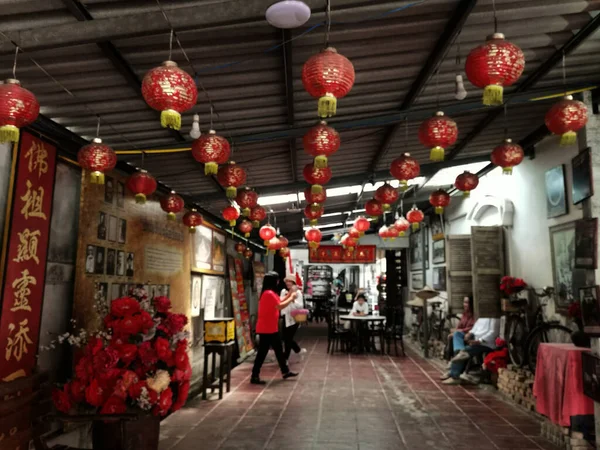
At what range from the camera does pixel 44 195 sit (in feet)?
11.8

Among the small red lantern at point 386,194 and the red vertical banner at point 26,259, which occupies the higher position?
the small red lantern at point 386,194

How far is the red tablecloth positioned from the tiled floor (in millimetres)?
331

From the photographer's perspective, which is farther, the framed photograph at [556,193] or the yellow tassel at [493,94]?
the framed photograph at [556,193]

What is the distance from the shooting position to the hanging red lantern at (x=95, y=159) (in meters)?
3.73

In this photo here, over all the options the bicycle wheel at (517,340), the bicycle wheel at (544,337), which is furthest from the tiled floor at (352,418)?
the bicycle wheel at (544,337)

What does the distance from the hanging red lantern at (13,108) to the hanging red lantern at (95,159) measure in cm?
101

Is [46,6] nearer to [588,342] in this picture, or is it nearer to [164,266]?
[164,266]

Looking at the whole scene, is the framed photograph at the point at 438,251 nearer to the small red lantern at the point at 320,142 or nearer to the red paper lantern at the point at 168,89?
the small red lantern at the point at 320,142

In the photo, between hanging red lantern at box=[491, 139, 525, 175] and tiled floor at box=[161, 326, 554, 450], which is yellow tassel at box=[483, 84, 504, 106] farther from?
tiled floor at box=[161, 326, 554, 450]

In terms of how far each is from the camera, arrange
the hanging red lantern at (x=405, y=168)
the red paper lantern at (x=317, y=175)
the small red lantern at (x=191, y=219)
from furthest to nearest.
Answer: the small red lantern at (x=191, y=219) → the hanging red lantern at (x=405, y=168) → the red paper lantern at (x=317, y=175)

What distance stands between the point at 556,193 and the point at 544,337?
A: 2.01 meters

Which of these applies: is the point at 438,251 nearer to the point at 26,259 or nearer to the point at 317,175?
the point at 317,175

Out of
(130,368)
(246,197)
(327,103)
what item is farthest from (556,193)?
(130,368)

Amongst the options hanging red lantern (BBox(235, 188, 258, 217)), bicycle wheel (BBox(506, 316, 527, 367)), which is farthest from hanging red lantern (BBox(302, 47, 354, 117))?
bicycle wheel (BBox(506, 316, 527, 367))
